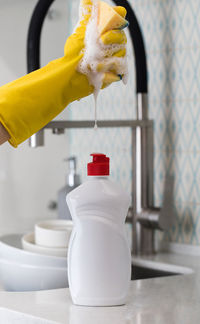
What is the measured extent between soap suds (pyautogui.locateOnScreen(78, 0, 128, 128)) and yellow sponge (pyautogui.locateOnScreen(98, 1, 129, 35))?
0.5 inches

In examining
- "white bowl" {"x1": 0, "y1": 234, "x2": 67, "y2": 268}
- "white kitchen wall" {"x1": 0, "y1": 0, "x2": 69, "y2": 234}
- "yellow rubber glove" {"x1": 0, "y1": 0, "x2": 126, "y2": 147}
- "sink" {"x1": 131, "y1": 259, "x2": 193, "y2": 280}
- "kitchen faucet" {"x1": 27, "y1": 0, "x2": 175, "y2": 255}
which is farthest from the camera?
"white kitchen wall" {"x1": 0, "y1": 0, "x2": 69, "y2": 234}

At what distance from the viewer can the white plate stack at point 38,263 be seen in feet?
3.14

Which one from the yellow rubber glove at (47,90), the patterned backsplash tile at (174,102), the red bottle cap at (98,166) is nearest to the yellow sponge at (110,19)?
the yellow rubber glove at (47,90)

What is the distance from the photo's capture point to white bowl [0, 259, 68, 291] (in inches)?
37.6

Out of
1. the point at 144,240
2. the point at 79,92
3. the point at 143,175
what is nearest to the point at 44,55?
the point at 143,175

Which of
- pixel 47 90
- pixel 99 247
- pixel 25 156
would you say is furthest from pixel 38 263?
pixel 25 156

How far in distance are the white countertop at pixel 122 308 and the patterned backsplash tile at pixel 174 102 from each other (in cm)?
38

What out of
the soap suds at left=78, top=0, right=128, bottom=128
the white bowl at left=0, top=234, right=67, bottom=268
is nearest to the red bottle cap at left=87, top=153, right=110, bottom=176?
the soap suds at left=78, top=0, right=128, bottom=128

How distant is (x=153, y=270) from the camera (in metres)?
1.14

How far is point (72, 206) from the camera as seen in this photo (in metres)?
0.79

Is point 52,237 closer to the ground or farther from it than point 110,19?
closer to the ground

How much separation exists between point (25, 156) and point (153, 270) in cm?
47

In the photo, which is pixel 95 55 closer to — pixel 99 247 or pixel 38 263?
pixel 99 247

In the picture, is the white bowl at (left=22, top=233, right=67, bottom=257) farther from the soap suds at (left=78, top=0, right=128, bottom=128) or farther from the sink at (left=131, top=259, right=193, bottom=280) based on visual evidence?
the soap suds at (left=78, top=0, right=128, bottom=128)
